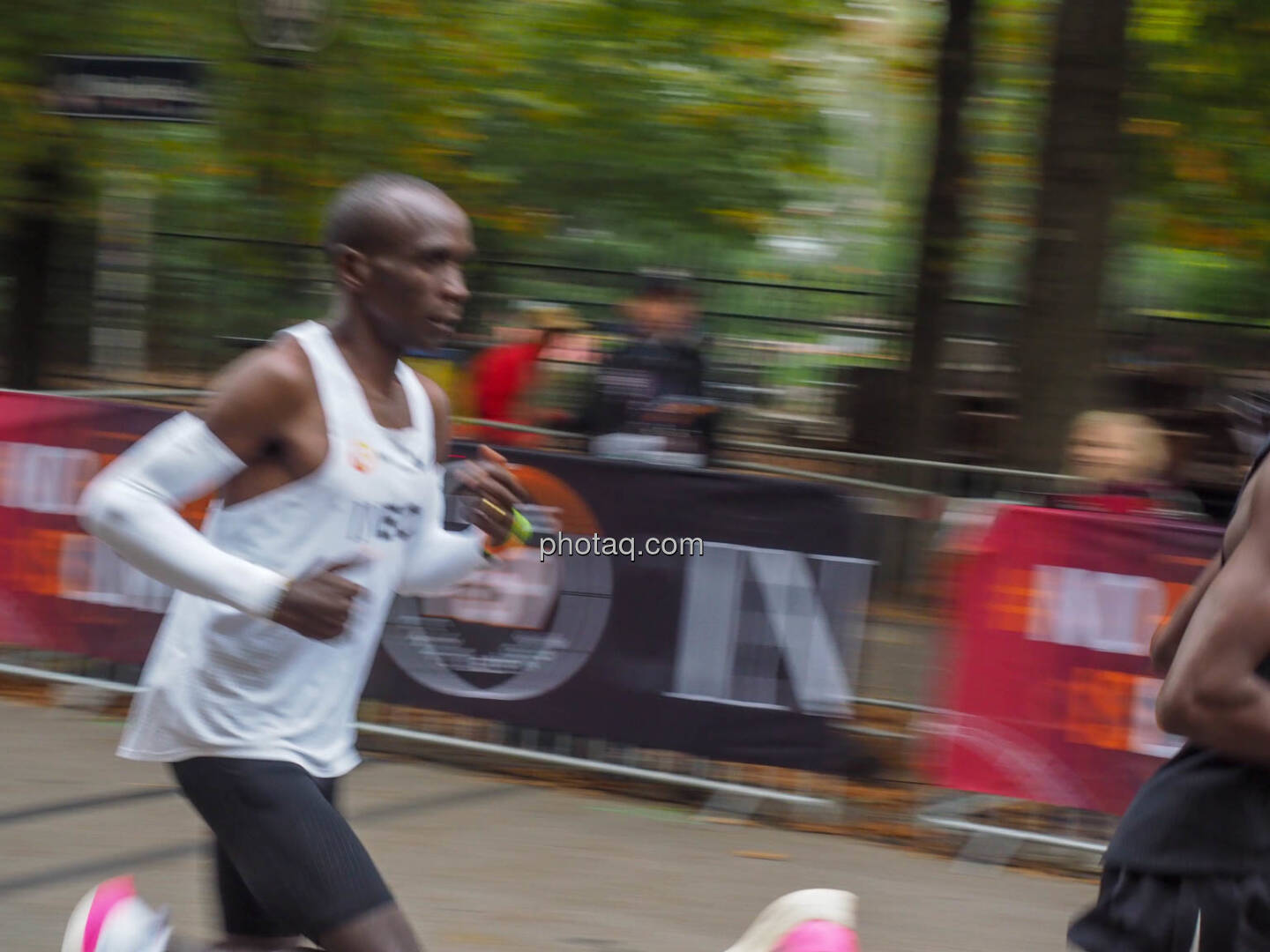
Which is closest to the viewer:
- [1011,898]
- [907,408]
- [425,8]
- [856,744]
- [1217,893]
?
[1217,893]

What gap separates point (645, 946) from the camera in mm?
5082

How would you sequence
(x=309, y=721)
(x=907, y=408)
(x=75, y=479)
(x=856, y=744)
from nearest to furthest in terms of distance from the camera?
(x=309, y=721) < (x=856, y=744) < (x=75, y=479) < (x=907, y=408)

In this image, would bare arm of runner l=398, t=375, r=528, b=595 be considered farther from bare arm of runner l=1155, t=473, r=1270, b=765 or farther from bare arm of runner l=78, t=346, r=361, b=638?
bare arm of runner l=1155, t=473, r=1270, b=765

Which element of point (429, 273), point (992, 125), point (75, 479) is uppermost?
point (992, 125)

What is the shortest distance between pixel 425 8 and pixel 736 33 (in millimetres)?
1882

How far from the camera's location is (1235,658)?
2.18 m

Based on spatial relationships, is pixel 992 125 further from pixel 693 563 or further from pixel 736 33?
pixel 693 563

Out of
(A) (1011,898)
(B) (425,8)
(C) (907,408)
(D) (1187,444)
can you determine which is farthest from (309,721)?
(C) (907,408)

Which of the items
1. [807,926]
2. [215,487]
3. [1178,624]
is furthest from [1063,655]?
[215,487]

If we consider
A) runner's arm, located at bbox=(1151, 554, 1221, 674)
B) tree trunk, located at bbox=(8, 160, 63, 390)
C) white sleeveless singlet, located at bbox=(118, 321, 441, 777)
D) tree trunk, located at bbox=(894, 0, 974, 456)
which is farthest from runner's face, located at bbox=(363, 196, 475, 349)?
tree trunk, located at bbox=(8, 160, 63, 390)

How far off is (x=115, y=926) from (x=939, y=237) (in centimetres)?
934

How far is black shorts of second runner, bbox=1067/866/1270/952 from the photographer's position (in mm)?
Result: 2291

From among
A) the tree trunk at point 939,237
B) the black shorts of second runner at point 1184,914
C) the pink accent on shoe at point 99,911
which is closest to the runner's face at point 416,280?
the pink accent on shoe at point 99,911

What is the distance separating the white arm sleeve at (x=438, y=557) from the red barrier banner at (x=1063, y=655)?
3.24 metres
